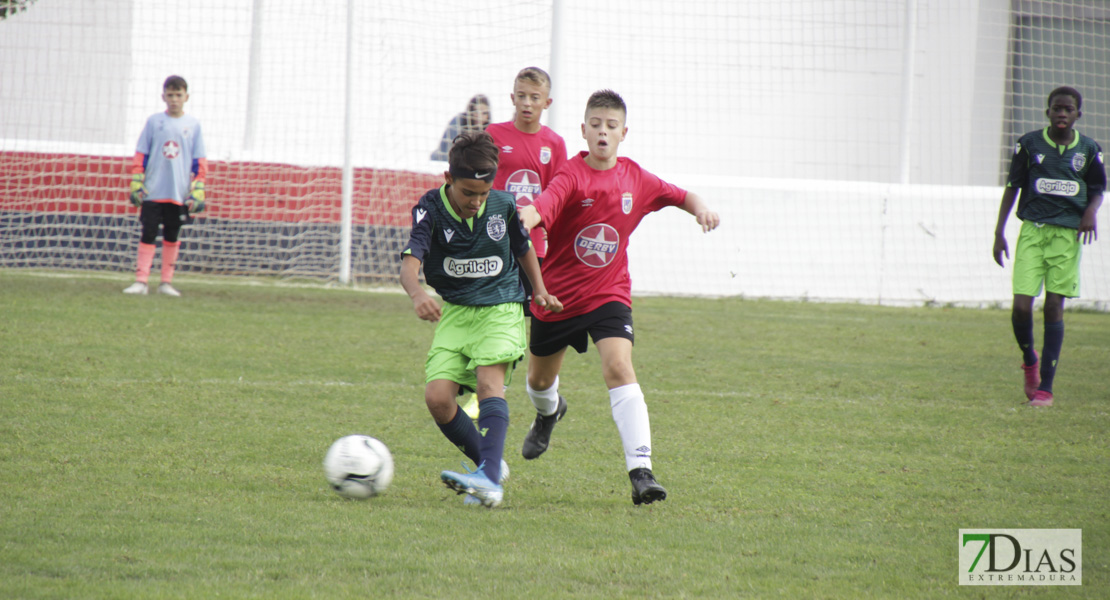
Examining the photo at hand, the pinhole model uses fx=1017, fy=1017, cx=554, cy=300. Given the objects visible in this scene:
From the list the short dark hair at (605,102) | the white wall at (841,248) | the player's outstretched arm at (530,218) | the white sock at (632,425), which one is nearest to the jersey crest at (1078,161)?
the short dark hair at (605,102)

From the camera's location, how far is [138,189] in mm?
9945

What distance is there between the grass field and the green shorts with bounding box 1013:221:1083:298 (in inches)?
28.7

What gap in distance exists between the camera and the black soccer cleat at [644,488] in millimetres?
3797

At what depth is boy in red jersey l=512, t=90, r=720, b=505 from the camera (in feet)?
14.2

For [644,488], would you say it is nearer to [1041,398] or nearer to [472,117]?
[1041,398]

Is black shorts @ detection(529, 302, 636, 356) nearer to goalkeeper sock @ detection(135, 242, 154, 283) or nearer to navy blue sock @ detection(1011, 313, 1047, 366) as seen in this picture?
navy blue sock @ detection(1011, 313, 1047, 366)

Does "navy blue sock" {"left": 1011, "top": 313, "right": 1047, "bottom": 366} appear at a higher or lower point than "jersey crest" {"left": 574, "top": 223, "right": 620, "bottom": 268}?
lower

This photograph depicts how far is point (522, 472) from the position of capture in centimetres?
445

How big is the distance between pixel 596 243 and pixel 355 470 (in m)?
1.47

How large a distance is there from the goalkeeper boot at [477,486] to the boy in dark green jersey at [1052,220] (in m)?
4.01

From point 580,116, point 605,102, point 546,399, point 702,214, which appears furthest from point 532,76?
point 580,116

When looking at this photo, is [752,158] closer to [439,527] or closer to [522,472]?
[522,472]

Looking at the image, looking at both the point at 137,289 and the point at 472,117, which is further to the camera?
the point at 472,117

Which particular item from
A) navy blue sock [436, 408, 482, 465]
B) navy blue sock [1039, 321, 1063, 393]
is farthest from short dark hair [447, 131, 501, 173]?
navy blue sock [1039, 321, 1063, 393]
